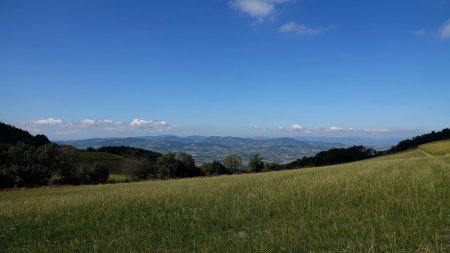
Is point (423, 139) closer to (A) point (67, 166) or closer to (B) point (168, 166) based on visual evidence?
(B) point (168, 166)

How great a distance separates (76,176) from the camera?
89.8m

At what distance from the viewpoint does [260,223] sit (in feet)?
34.6

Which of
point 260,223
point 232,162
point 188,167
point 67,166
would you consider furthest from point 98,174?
point 260,223

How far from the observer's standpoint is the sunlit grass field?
323 inches

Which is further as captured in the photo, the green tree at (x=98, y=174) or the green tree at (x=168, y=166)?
the green tree at (x=168, y=166)

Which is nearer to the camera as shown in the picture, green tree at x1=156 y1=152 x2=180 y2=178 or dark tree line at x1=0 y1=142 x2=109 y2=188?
dark tree line at x1=0 y1=142 x2=109 y2=188

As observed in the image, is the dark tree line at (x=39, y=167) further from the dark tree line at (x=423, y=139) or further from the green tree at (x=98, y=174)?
the dark tree line at (x=423, y=139)

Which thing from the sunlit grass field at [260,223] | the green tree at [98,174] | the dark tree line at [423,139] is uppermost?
the dark tree line at [423,139]

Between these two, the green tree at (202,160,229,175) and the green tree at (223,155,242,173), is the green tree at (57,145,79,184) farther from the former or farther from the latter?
the green tree at (223,155,242,173)

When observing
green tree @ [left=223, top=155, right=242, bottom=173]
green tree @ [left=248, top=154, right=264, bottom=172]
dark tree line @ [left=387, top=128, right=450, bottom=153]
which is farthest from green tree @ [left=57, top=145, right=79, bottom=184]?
dark tree line @ [left=387, top=128, right=450, bottom=153]

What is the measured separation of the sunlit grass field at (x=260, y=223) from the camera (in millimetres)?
8211

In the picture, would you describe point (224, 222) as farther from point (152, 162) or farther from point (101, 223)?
point (152, 162)

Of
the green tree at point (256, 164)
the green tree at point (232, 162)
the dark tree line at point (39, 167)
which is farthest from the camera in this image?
the green tree at point (232, 162)

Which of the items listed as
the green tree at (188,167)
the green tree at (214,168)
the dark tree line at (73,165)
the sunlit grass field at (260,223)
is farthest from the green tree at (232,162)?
the sunlit grass field at (260,223)
